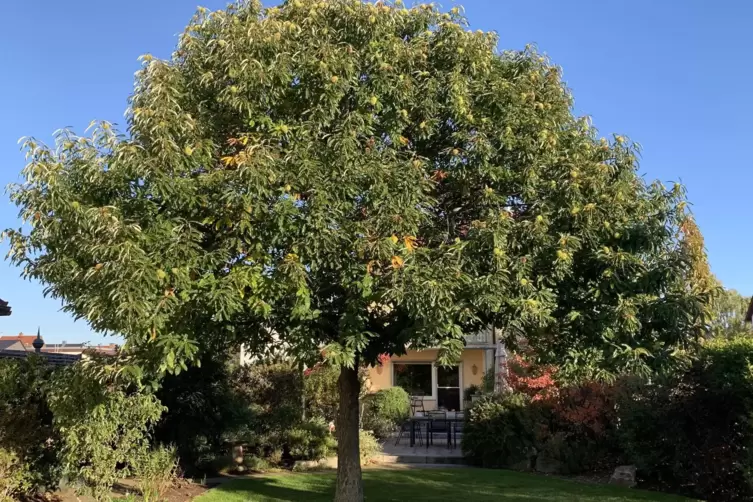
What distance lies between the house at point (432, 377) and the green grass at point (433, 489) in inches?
478

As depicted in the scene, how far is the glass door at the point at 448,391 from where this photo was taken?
2680cm

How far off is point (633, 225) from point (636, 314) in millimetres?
1152

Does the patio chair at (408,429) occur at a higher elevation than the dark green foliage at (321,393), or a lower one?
lower

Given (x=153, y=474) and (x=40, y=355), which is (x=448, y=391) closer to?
(x=153, y=474)

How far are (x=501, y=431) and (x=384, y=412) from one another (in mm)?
5057

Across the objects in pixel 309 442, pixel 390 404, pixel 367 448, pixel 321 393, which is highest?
pixel 321 393

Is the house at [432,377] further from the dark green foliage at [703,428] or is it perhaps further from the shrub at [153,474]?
the shrub at [153,474]

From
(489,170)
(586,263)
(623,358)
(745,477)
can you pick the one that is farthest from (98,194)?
(745,477)

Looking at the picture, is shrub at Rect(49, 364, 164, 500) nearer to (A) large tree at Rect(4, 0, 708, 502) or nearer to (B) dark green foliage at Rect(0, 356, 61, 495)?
(B) dark green foliage at Rect(0, 356, 61, 495)

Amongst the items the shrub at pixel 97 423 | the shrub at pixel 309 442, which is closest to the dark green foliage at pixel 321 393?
the shrub at pixel 309 442

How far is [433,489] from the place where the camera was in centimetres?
1227

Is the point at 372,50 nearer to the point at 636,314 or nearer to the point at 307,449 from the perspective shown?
the point at 636,314

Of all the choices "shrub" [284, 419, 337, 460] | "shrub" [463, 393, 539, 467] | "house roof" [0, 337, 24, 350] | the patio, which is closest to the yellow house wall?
the patio

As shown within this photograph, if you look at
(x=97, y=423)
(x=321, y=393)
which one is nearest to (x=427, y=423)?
(x=321, y=393)
